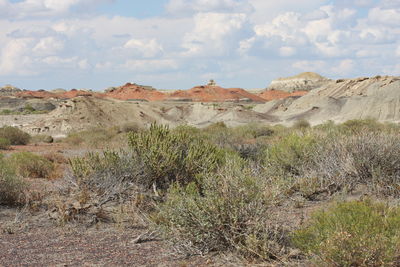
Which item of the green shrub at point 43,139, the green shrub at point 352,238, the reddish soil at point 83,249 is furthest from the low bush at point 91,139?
the green shrub at point 352,238

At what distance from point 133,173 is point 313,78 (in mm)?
136275

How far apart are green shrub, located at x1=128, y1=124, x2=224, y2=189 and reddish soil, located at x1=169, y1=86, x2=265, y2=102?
77283 millimetres

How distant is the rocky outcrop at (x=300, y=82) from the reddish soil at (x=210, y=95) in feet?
117

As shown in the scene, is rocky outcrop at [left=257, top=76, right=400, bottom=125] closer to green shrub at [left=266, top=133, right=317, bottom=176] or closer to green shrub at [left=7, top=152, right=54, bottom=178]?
green shrub at [left=266, top=133, right=317, bottom=176]

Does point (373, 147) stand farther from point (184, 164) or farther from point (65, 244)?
point (65, 244)

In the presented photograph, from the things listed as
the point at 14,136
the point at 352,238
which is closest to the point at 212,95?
the point at 14,136

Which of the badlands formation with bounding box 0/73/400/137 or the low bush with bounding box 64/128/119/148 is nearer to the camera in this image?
the low bush with bounding box 64/128/119/148

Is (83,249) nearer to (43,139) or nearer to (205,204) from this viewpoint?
(205,204)

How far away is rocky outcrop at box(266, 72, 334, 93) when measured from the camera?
5187 inches

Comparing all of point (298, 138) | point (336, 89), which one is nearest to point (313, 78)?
point (336, 89)

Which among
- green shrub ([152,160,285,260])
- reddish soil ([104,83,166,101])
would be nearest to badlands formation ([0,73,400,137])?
green shrub ([152,160,285,260])

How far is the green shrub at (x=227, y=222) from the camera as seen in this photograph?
6695 mm

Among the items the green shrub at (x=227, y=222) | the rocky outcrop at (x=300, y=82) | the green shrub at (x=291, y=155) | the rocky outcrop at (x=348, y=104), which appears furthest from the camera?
the rocky outcrop at (x=300, y=82)

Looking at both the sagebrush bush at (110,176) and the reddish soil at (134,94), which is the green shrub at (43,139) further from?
the reddish soil at (134,94)
